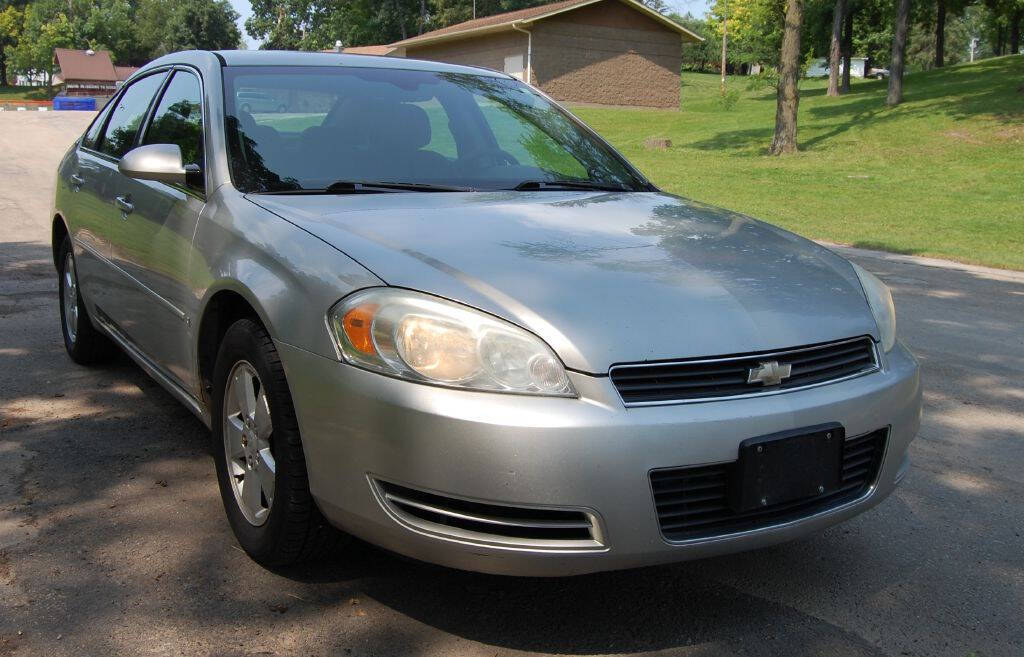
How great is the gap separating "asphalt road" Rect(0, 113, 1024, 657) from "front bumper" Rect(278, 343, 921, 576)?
0.35 m

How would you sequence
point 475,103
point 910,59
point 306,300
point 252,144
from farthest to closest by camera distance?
point 910,59 → point 475,103 → point 252,144 → point 306,300

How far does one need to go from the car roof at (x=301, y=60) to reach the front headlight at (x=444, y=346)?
1.87 m

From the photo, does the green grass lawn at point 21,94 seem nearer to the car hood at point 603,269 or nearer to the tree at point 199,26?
the tree at point 199,26

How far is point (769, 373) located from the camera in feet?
8.39

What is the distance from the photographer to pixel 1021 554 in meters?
3.33

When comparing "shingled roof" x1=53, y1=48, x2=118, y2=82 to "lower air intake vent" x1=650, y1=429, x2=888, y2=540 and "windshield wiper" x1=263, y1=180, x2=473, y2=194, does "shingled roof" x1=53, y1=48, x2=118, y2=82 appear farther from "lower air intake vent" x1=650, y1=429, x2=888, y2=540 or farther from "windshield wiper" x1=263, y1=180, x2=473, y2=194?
"lower air intake vent" x1=650, y1=429, x2=888, y2=540

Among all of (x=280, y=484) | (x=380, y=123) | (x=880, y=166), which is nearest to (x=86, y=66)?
(x=880, y=166)

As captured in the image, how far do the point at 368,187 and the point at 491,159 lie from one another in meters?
0.69

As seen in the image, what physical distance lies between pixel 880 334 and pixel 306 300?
5.52 feet

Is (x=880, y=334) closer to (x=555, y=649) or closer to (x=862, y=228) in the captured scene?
(x=555, y=649)

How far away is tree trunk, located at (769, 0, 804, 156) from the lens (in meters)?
21.9

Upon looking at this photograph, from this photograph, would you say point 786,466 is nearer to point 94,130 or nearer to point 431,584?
point 431,584

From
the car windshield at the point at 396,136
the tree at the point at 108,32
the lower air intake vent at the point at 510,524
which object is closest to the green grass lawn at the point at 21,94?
the tree at the point at 108,32

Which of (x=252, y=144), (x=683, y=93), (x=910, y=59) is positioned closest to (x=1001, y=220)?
(x=252, y=144)
